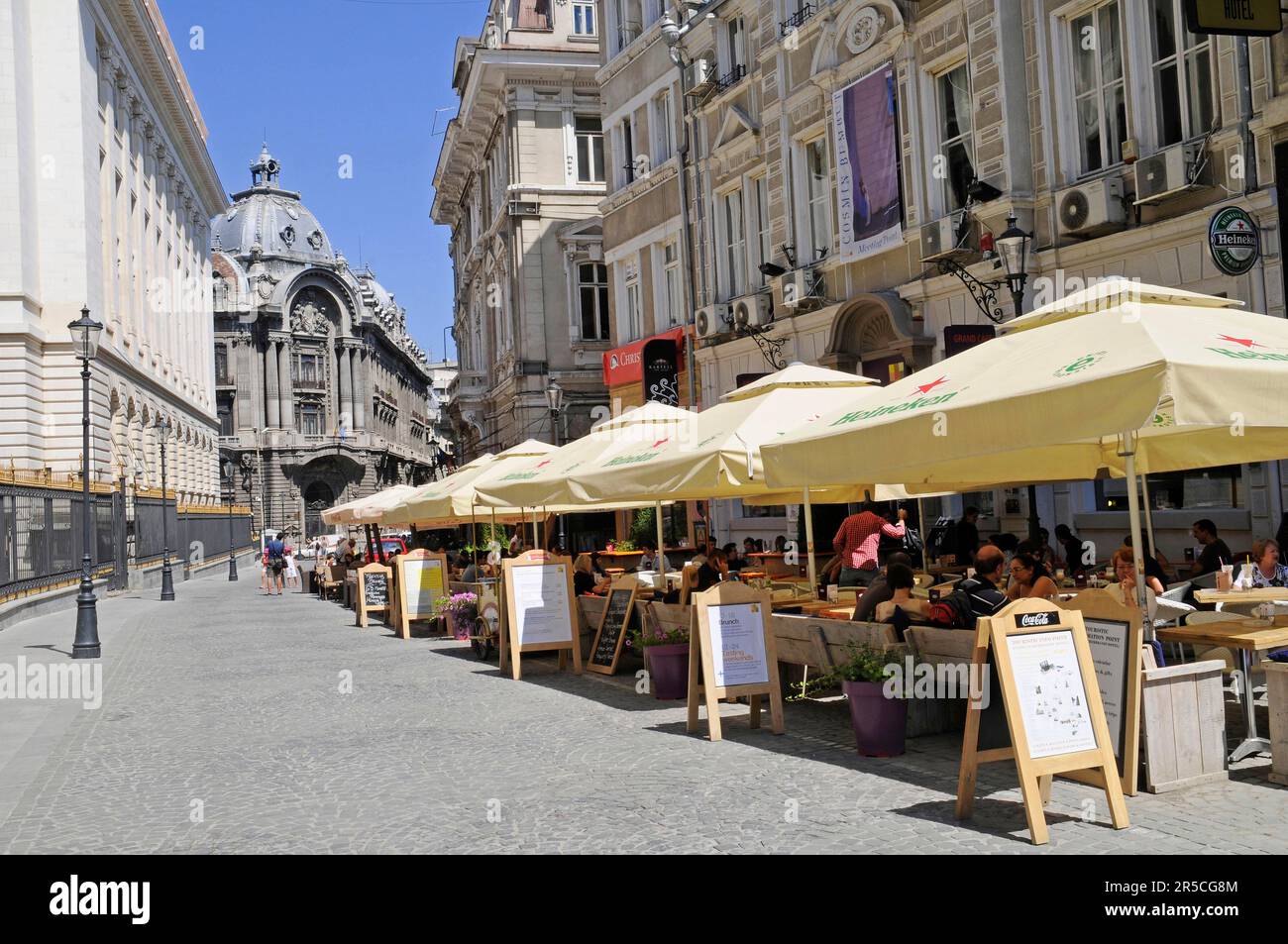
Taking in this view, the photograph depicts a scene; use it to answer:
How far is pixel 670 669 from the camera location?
11.4 meters

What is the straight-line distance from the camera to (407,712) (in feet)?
38.1

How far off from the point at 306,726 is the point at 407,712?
95 cm

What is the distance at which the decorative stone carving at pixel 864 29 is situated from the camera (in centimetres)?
2078

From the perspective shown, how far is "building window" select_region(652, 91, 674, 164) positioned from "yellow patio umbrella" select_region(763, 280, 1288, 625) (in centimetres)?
2128

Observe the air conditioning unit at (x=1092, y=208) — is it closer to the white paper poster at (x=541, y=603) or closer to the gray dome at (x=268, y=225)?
the white paper poster at (x=541, y=603)

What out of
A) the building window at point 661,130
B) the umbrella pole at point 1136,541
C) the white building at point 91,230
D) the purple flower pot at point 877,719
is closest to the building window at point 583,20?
the building window at point 661,130

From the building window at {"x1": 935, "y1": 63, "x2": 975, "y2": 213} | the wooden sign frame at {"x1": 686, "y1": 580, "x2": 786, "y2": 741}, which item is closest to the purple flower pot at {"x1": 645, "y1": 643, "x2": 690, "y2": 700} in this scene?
the wooden sign frame at {"x1": 686, "y1": 580, "x2": 786, "y2": 741}

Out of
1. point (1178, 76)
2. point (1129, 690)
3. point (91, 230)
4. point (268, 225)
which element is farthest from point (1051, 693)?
point (268, 225)

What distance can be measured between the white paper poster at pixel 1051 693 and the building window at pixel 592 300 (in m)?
35.2

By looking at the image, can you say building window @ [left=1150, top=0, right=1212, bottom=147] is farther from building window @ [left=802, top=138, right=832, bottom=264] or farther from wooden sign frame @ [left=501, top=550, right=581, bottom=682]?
wooden sign frame @ [left=501, top=550, right=581, bottom=682]

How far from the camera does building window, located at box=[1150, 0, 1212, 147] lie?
593 inches

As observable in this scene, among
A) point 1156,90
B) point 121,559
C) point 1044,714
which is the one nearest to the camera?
point 1044,714
